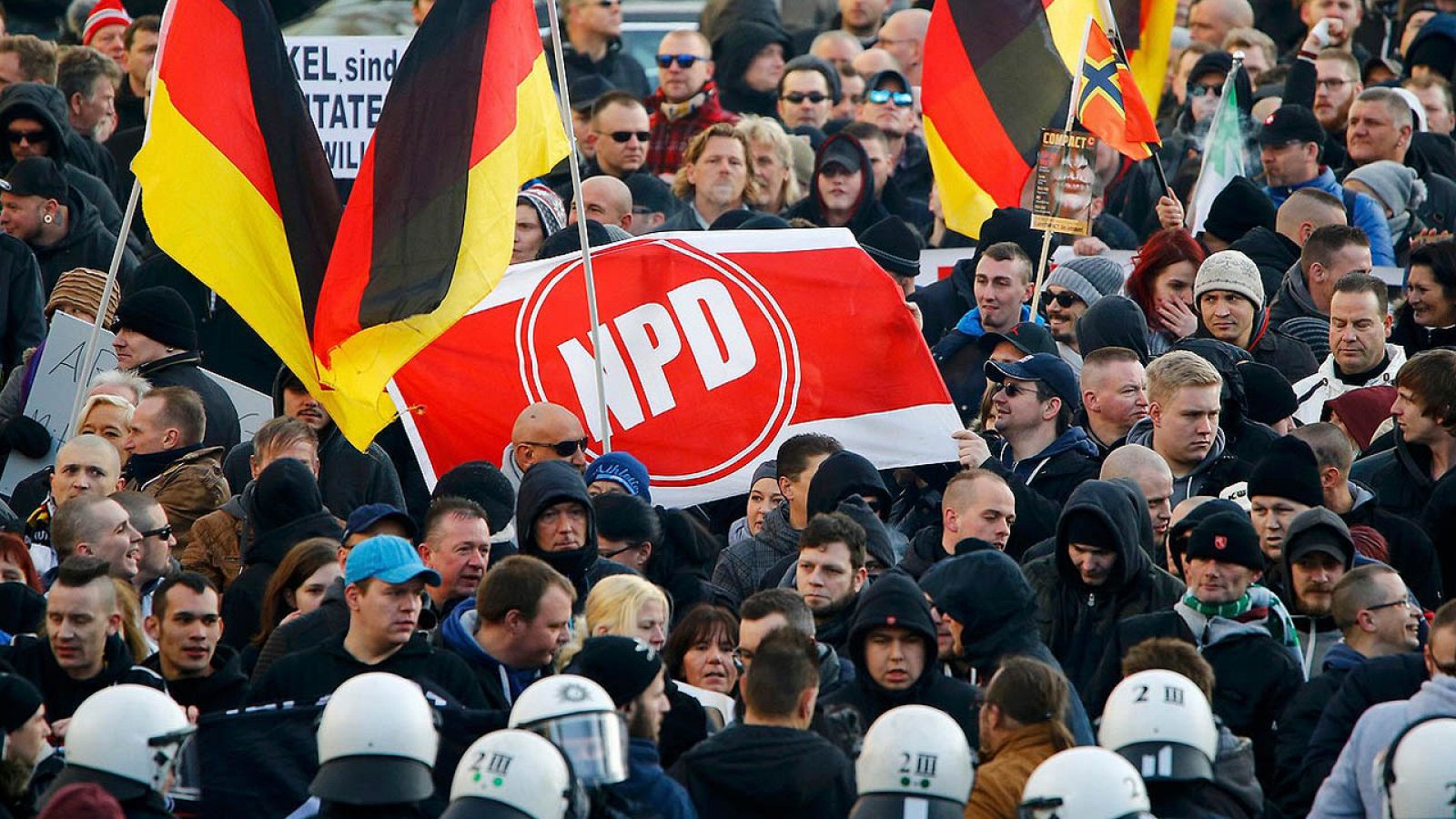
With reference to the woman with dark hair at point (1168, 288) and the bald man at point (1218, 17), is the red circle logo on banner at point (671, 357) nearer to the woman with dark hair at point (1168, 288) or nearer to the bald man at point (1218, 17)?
the woman with dark hair at point (1168, 288)

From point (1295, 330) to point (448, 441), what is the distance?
157 inches

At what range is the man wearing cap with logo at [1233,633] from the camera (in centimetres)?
901

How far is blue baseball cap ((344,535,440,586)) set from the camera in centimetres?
864

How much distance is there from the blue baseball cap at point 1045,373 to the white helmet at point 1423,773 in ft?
14.2

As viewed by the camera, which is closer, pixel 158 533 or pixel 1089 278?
pixel 158 533

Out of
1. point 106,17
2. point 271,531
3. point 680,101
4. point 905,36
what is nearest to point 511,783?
point 271,531

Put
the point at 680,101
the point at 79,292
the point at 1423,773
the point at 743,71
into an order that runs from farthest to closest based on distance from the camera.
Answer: the point at 743,71 < the point at 680,101 < the point at 79,292 < the point at 1423,773

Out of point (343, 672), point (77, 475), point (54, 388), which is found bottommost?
point (343, 672)

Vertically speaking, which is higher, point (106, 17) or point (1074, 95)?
point (106, 17)

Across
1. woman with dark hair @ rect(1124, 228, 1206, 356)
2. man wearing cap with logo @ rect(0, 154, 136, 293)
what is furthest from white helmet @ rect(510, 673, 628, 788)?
man wearing cap with logo @ rect(0, 154, 136, 293)

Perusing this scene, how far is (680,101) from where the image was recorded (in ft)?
55.4

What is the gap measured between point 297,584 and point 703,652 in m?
1.49

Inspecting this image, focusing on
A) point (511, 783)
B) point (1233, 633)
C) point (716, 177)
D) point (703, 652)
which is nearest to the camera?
point (511, 783)

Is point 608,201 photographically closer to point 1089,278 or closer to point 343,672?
point 1089,278
